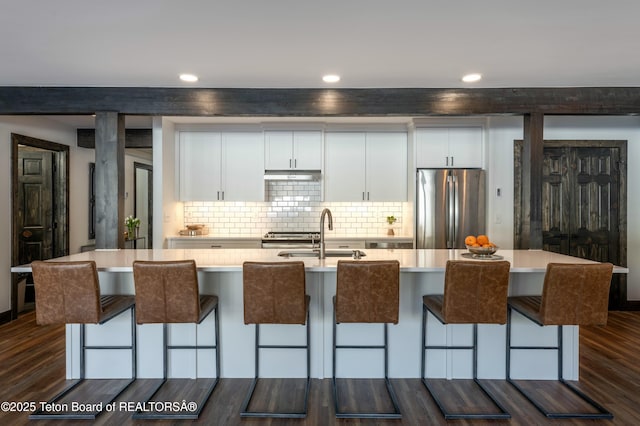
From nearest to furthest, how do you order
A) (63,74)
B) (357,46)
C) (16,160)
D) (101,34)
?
(101,34), (357,46), (63,74), (16,160)

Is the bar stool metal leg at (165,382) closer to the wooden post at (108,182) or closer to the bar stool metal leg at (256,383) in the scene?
the bar stool metal leg at (256,383)

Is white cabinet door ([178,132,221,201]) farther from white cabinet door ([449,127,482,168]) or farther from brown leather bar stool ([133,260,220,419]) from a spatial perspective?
white cabinet door ([449,127,482,168])

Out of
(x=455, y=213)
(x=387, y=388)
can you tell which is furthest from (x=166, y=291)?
(x=455, y=213)

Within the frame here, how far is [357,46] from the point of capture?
272 centimetres

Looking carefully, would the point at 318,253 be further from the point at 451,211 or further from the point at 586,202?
the point at 586,202

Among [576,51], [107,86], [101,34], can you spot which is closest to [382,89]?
[576,51]

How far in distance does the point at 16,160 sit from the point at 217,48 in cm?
343

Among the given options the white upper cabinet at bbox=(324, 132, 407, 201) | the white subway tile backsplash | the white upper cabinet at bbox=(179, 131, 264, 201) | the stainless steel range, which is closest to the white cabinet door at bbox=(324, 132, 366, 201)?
the white upper cabinet at bbox=(324, 132, 407, 201)

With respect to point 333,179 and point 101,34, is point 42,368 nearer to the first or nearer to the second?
point 101,34

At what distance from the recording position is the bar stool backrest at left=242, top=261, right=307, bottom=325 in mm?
2463

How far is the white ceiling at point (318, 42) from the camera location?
2.20 meters

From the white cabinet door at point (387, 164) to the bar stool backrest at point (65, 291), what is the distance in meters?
3.69

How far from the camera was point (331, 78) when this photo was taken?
3.38 metres

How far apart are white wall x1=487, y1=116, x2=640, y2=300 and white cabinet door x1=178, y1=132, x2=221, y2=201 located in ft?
12.0
